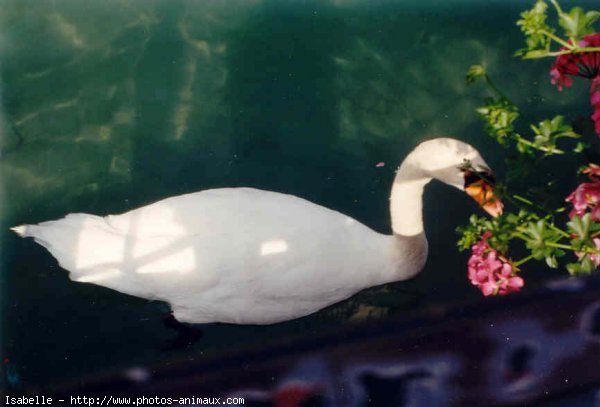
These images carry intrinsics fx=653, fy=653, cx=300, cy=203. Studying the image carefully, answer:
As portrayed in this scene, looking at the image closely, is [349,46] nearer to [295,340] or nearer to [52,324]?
[52,324]

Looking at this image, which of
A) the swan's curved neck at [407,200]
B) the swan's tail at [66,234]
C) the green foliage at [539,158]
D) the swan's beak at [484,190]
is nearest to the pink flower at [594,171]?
the green foliage at [539,158]

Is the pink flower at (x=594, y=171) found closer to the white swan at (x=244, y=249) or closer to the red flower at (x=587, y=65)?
the red flower at (x=587, y=65)

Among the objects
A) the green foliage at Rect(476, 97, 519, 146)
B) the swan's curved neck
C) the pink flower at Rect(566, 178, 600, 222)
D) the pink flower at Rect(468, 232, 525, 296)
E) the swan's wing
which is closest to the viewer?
the pink flower at Rect(566, 178, 600, 222)

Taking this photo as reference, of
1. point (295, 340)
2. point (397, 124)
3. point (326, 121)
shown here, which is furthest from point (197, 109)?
point (295, 340)

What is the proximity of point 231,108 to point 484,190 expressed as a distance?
190cm

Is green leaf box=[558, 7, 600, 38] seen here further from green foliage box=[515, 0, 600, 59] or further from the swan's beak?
the swan's beak

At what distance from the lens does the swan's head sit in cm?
243

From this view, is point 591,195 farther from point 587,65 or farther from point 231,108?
point 231,108

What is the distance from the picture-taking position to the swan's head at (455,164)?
95.5 inches

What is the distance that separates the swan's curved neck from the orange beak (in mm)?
337

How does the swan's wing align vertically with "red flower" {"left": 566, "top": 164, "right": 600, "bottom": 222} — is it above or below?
above

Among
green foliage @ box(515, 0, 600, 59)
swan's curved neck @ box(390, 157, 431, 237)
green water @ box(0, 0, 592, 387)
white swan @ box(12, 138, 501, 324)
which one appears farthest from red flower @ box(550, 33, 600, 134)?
green water @ box(0, 0, 592, 387)

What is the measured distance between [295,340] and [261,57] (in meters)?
2.65

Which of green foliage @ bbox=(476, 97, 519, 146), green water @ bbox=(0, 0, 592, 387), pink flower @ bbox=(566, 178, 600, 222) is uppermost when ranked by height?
green water @ bbox=(0, 0, 592, 387)
